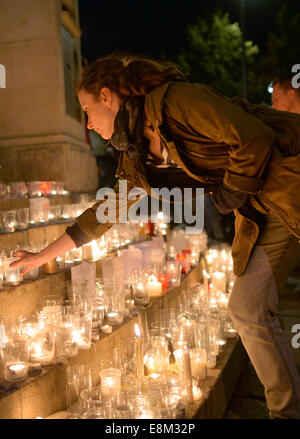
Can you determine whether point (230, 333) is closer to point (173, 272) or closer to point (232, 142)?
point (173, 272)

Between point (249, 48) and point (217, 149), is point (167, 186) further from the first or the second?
point (249, 48)

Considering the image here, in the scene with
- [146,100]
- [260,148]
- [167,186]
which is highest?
[146,100]

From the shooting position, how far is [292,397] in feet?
7.73

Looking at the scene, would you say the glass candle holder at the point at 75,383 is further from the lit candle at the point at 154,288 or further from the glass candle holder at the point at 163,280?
the glass candle holder at the point at 163,280

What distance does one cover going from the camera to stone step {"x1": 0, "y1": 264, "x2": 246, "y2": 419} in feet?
7.59

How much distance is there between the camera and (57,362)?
8.57 ft

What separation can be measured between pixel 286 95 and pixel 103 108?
5.89 feet

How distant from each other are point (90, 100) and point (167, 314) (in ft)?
6.64

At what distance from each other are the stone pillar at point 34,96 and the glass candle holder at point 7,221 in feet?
8.79

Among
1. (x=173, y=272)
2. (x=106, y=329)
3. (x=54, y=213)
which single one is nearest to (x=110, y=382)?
(x=106, y=329)

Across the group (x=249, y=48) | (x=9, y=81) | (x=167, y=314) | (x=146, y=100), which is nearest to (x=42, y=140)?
(x=9, y=81)

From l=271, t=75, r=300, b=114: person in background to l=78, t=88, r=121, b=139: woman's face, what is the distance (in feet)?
5.57

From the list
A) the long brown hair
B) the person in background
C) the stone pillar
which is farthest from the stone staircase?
the stone pillar

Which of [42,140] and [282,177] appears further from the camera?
[42,140]
